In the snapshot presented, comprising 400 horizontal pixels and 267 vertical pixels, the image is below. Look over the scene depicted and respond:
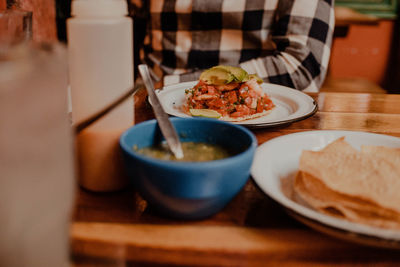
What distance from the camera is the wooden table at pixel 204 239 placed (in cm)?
53

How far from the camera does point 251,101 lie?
1363 mm

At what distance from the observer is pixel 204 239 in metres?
0.56

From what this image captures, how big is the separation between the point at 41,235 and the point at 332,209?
1.47 ft

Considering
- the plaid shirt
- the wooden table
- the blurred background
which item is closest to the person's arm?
the plaid shirt

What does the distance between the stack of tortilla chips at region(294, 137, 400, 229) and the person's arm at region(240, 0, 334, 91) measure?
1.27 meters

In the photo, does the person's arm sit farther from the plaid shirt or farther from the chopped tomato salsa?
the chopped tomato salsa

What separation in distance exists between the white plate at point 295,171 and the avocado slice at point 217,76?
1.69 feet

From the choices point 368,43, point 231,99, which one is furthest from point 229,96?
point 368,43

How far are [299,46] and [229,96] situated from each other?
2.60 ft

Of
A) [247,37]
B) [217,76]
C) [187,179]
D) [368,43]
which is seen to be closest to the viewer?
[187,179]

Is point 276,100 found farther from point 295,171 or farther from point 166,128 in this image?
point 166,128

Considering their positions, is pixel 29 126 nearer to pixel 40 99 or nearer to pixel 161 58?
pixel 40 99

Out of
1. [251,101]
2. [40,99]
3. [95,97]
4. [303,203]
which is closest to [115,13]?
[95,97]

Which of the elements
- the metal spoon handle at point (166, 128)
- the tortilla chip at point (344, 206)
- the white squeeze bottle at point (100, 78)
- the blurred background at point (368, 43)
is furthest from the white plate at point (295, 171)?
the blurred background at point (368, 43)
